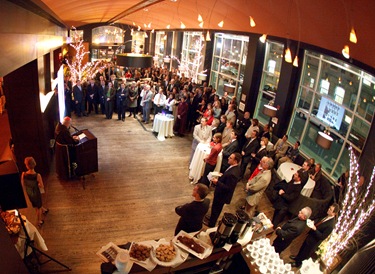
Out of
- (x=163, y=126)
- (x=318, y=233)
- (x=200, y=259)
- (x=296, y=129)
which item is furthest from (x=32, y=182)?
(x=296, y=129)

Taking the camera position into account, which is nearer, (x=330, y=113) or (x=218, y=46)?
(x=330, y=113)

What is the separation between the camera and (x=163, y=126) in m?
8.68

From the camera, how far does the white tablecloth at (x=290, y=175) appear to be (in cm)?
553

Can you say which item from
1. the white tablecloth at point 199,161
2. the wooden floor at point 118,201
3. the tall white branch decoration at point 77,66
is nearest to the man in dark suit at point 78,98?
the wooden floor at point 118,201

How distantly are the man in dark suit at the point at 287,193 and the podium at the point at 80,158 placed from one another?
13.1 ft

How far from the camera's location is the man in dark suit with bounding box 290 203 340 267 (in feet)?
13.8

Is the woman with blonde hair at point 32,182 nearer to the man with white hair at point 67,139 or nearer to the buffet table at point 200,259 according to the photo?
the man with white hair at point 67,139

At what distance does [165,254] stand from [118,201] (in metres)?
2.83

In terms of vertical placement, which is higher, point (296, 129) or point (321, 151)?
point (296, 129)

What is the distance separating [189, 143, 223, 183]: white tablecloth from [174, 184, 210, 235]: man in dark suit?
269 cm

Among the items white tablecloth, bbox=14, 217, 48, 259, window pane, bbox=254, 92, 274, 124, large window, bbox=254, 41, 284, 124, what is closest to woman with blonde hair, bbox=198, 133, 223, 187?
white tablecloth, bbox=14, 217, 48, 259

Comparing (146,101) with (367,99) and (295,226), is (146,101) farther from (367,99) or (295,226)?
(295,226)

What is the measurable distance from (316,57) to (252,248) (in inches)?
211

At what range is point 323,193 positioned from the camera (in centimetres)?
578
